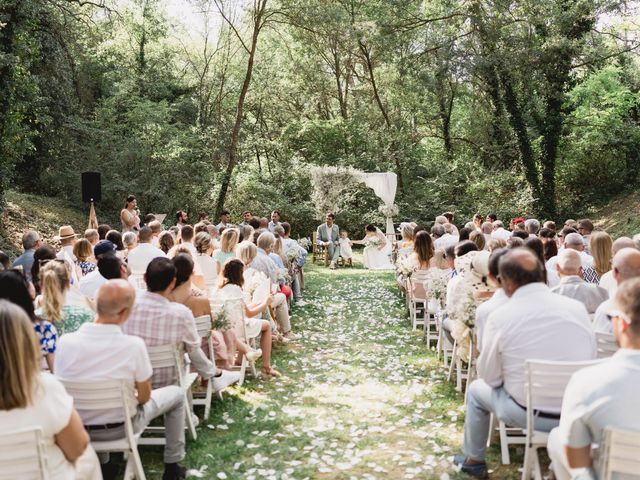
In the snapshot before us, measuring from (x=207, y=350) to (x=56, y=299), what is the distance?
1.58 metres

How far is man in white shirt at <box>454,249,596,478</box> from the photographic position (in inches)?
148

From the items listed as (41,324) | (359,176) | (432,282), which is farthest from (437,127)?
(41,324)

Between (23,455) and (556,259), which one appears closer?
(23,455)

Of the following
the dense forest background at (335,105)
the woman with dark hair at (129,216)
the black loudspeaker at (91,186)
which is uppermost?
the dense forest background at (335,105)

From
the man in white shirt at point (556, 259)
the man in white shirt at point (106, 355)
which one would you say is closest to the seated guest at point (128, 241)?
the man in white shirt at point (106, 355)

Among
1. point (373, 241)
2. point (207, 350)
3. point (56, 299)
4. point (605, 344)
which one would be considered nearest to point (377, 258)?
point (373, 241)

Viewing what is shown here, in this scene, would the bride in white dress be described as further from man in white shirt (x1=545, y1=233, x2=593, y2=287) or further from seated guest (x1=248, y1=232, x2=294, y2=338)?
man in white shirt (x1=545, y1=233, x2=593, y2=287)

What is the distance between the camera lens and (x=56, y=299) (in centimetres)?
479

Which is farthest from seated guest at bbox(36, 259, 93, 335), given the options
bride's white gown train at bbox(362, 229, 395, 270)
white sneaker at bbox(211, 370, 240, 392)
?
bride's white gown train at bbox(362, 229, 395, 270)

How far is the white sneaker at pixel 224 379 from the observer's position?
5.72 m

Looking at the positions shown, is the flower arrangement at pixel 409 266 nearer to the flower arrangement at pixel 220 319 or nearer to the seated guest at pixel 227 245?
the seated guest at pixel 227 245

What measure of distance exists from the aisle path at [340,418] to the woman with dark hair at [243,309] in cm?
38

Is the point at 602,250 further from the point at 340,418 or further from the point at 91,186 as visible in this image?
the point at 91,186

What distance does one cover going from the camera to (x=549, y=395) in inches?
143
